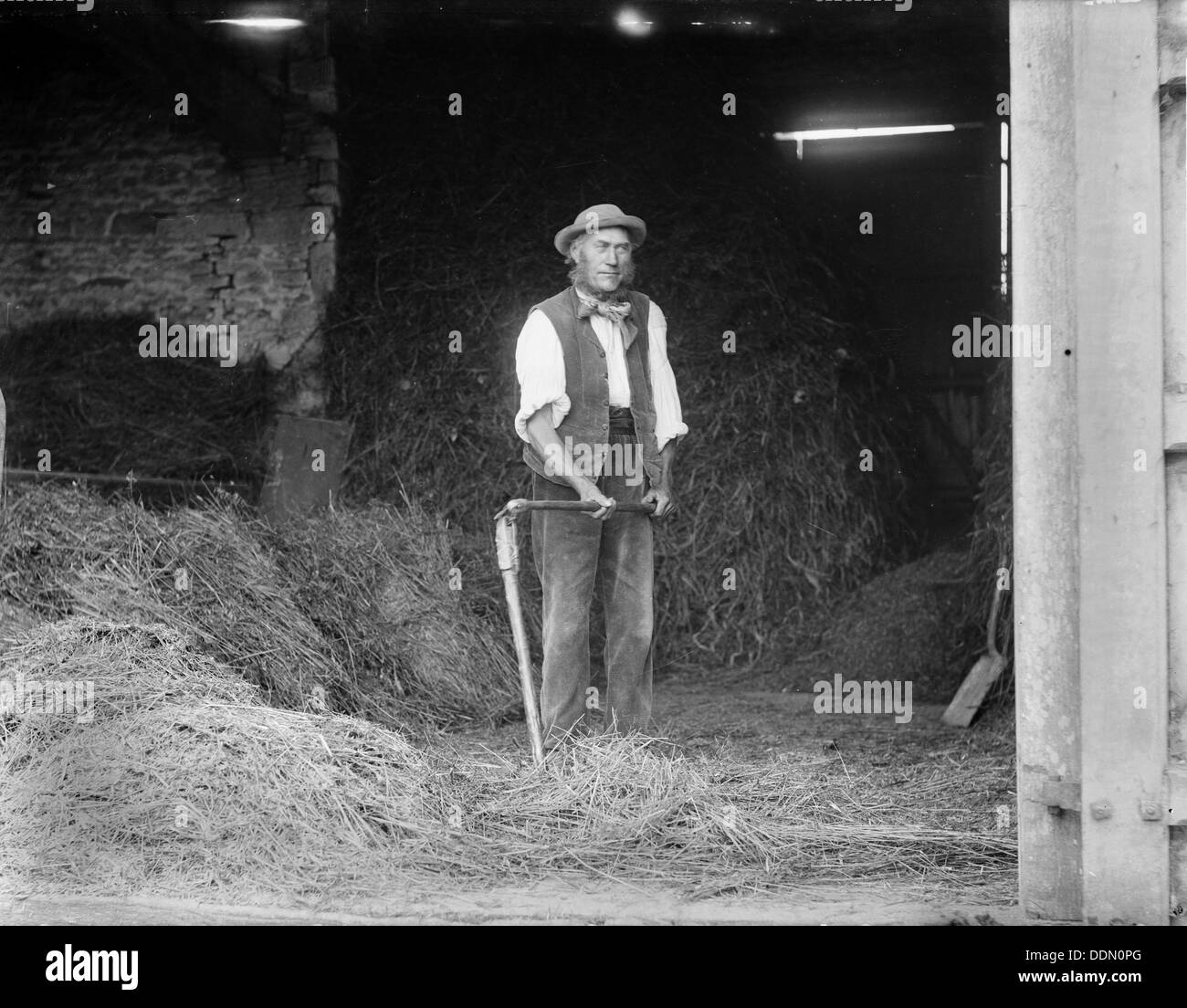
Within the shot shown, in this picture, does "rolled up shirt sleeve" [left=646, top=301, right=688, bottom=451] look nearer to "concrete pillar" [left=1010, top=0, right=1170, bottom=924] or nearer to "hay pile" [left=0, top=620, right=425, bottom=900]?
"hay pile" [left=0, top=620, right=425, bottom=900]

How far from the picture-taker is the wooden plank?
9.60 feet

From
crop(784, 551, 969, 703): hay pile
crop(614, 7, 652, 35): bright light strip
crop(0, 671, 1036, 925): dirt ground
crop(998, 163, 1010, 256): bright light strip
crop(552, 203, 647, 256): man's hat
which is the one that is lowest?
crop(0, 671, 1036, 925): dirt ground

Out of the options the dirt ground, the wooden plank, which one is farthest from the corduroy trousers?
the wooden plank

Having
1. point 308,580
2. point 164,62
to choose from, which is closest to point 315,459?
point 308,580

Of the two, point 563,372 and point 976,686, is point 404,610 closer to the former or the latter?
point 563,372

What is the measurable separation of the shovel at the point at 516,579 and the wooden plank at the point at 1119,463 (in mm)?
1668

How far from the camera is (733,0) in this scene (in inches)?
275

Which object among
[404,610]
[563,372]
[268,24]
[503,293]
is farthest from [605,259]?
[268,24]

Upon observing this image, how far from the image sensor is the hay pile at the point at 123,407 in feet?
24.4

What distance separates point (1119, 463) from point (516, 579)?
1.86 meters

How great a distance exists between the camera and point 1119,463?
2.98m

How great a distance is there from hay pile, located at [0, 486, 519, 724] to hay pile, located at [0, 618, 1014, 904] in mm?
966

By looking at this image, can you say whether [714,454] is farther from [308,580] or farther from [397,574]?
[308,580]

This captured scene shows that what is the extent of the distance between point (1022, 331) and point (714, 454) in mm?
4476
